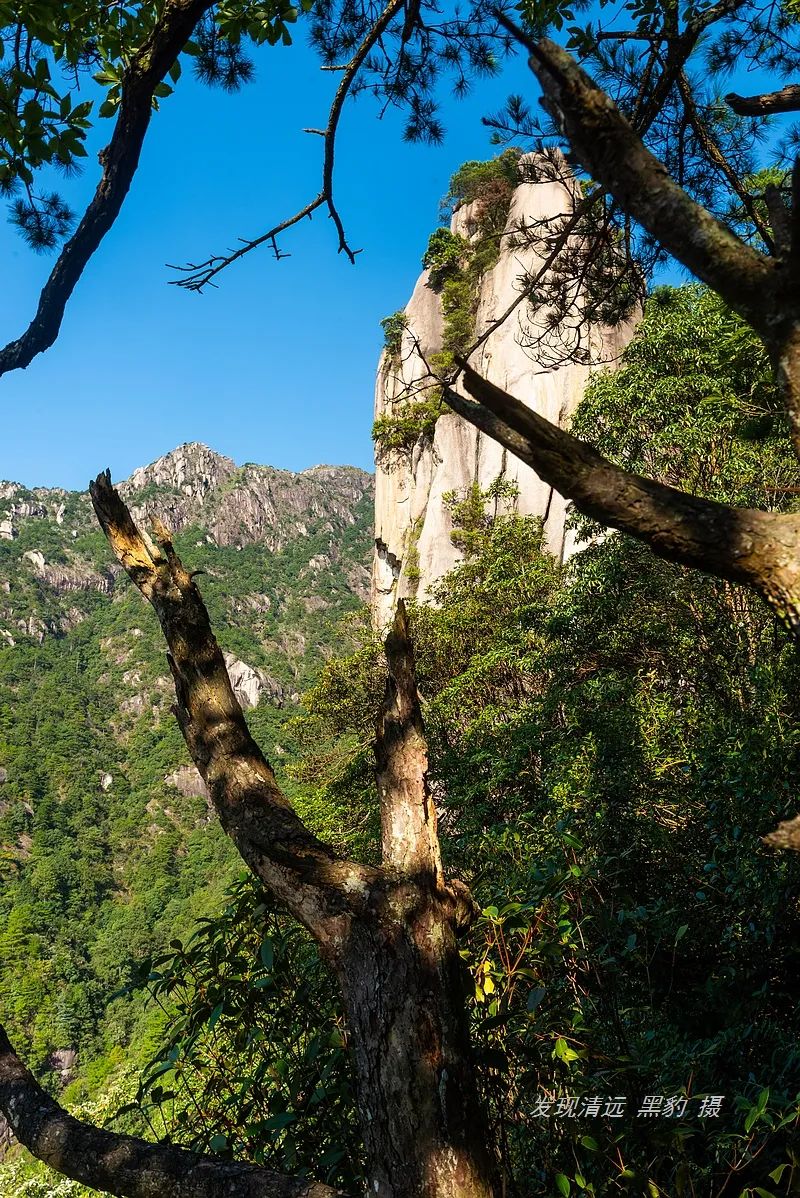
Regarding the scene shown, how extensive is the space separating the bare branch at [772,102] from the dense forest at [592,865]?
53.9 inches

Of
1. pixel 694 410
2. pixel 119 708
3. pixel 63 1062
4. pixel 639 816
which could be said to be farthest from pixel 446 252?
pixel 119 708

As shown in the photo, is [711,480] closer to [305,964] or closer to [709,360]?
[709,360]

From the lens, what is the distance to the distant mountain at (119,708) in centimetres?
4291

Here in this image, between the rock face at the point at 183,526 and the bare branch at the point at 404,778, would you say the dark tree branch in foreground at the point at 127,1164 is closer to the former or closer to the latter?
the bare branch at the point at 404,778

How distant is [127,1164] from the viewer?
134cm

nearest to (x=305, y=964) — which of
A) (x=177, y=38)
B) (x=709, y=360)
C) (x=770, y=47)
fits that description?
(x=177, y=38)

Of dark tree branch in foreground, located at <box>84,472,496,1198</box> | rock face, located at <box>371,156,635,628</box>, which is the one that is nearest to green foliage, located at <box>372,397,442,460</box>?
rock face, located at <box>371,156,635,628</box>

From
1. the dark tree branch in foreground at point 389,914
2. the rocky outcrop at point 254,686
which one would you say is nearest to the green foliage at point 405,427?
the dark tree branch in foreground at point 389,914

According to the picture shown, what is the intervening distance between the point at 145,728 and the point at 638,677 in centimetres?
8101

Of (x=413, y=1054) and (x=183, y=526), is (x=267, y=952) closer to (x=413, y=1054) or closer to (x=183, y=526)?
(x=413, y=1054)

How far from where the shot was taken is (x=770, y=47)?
2.99 meters

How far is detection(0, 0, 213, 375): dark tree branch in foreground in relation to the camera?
5.61 ft

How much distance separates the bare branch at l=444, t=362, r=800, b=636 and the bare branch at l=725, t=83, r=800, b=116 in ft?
4.67

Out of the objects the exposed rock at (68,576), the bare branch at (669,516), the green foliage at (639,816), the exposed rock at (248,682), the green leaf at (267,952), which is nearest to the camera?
the bare branch at (669,516)
